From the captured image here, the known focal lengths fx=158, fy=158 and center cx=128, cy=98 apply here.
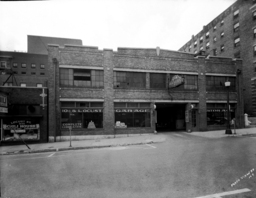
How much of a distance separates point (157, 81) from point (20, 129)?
13730mm

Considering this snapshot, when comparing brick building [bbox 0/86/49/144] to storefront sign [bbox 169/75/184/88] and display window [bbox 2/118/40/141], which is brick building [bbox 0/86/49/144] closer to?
display window [bbox 2/118/40/141]

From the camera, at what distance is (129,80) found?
1639 centimetres

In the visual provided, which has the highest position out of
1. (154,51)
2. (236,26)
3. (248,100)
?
(236,26)

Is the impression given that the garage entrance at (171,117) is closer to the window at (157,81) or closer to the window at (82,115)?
the window at (157,81)

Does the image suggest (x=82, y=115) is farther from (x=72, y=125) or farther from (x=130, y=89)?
(x=130, y=89)

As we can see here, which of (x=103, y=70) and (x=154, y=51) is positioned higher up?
(x=154, y=51)

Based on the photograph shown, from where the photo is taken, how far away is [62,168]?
20.6 ft

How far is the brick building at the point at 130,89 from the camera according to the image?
49.1 ft

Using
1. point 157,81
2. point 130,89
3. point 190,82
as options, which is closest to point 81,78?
point 130,89

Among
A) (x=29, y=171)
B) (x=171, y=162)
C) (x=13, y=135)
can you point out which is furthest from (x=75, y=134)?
(x=171, y=162)

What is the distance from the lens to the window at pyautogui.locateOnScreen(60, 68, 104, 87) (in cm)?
1507

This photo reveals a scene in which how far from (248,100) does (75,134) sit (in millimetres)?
23781

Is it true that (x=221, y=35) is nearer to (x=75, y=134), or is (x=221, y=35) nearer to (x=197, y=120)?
(x=197, y=120)

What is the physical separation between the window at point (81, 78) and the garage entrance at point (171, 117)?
7.47m
